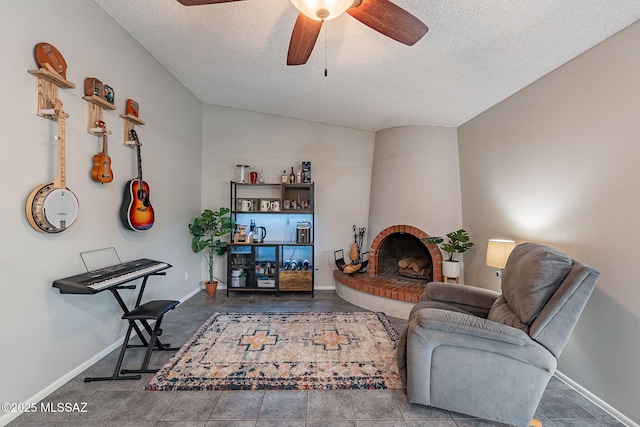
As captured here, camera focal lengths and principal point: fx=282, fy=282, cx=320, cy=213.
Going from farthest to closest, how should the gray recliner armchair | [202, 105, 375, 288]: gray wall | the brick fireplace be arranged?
1. [202, 105, 375, 288]: gray wall
2. the brick fireplace
3. the gray recliner armchair

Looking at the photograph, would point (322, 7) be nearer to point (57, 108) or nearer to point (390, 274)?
point (57, 108)

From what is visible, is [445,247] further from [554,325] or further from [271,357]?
[271,357]

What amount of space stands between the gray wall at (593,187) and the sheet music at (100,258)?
3687mm

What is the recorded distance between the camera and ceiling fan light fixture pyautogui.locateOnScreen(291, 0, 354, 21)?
4.49ft

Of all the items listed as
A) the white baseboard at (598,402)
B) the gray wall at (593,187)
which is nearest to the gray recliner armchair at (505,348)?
the gray wall at (593,187)

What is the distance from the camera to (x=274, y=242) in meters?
4.37

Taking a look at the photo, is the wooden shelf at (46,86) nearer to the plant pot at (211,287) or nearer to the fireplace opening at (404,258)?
the plant pot at (211,287)

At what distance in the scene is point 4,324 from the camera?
1653 millimetres

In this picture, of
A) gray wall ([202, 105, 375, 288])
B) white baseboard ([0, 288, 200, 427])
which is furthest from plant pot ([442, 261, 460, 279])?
white baseboard ([0, 288, 200, 427])

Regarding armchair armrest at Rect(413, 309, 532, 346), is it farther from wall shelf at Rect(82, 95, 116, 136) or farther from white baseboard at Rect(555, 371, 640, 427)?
wall shelf at Rect(82, 95, 116, 136)

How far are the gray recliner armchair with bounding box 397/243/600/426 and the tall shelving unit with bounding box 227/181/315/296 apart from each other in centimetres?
260

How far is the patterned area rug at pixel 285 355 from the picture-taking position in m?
2.04

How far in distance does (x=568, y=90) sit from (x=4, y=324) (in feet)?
13.4

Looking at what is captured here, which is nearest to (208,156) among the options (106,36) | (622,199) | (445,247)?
(106,36)
